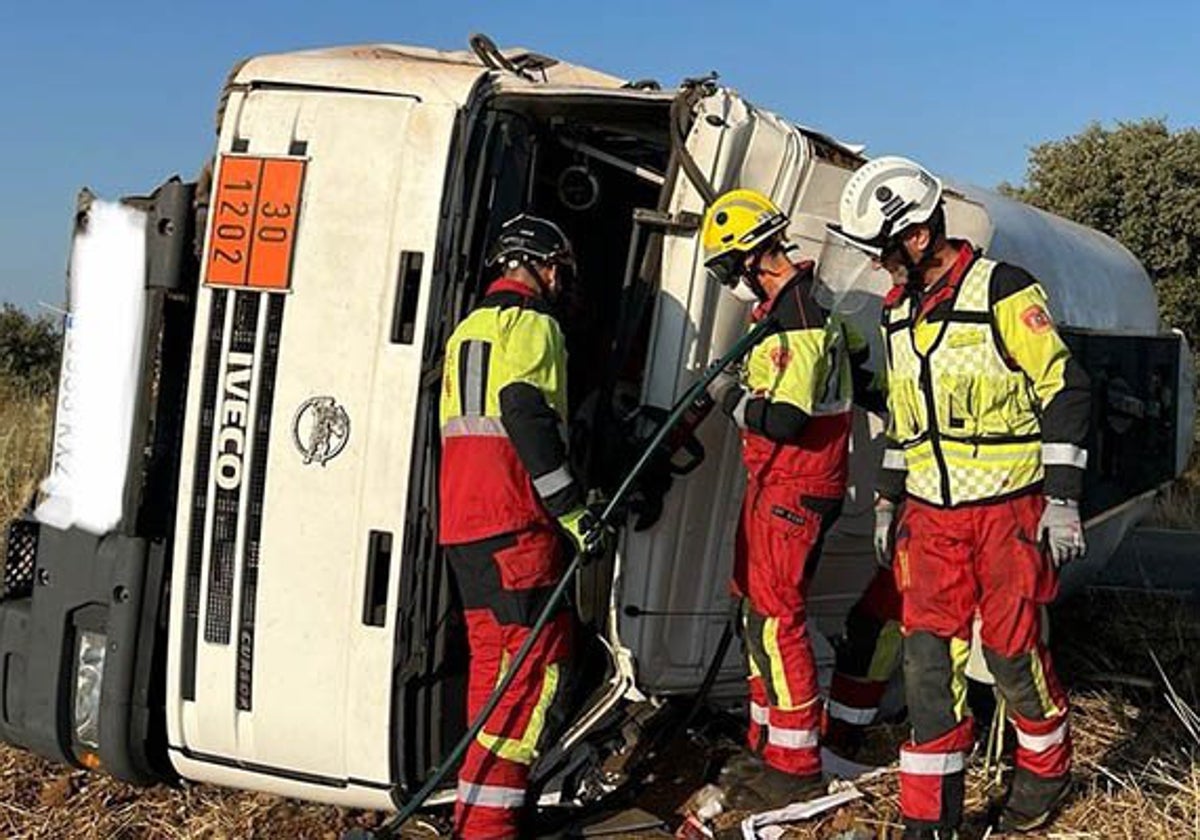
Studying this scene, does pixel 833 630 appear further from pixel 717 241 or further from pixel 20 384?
pixel 20 384

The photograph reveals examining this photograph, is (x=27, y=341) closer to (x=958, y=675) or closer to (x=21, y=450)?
(x=21, y=450)

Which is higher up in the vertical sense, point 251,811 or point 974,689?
point 974,689

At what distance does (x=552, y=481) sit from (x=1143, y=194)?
57.3ft

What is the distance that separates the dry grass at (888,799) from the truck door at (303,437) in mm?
380

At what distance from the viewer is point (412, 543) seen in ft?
12.4

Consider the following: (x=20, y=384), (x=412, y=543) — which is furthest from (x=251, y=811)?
(x=20, y=384)

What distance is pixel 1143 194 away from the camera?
1895 cm

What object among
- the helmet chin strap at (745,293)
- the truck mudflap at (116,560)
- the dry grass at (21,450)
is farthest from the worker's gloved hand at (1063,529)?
the dry grass at (21,450)

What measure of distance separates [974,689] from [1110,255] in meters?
2.35

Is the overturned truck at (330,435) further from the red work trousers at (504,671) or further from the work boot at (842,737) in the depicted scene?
the work boot at (842,737)

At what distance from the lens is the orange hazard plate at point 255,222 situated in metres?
3.80

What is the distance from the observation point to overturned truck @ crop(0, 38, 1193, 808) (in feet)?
12.3

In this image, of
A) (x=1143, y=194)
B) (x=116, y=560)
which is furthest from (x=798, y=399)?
(x=1143, y=194)

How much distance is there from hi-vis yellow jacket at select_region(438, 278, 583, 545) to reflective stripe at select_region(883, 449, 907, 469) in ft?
3.12
